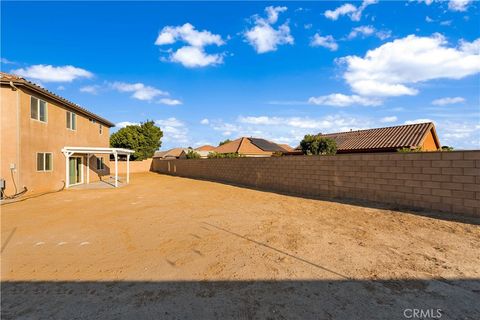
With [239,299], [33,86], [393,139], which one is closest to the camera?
[239,299]

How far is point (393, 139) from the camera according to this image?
19297 mm

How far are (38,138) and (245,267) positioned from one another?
1454cm

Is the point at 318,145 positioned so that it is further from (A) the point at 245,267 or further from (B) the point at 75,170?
(A) the point at 245,267

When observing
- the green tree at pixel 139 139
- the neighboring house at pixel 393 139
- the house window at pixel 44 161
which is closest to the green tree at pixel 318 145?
the neighboring house at pixel 393 139

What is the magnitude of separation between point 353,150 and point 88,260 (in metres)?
20.0

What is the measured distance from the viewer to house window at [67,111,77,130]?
17.3 meters

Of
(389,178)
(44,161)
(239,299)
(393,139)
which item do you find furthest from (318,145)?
(239,299)

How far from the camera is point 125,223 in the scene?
781 cm

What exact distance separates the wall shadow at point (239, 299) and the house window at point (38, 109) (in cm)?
1268

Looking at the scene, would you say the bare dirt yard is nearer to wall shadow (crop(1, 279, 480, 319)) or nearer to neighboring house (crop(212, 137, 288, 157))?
wall shadow (crop(1, 279, 480, 319))

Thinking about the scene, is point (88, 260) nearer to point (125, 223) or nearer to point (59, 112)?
point (125, 223)

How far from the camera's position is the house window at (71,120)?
17.3 m

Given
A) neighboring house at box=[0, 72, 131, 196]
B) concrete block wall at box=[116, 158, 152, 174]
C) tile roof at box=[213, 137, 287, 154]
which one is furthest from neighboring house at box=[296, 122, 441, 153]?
concrete block wall at box=[116, 158, 152, 174]

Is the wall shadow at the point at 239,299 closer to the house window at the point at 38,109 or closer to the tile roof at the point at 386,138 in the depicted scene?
the house window at the point at 38,109
